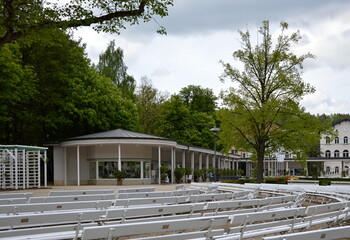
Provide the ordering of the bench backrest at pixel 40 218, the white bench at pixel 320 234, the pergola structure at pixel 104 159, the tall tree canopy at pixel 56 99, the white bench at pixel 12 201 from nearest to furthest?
1. the white bench at pixel 320 234
2. the bench backrest at pixel 40 218
3. the white bench at pixel 12 201
4. the pergola structure at pixel 104 159
5. the tall tree canopy at pixel 56 99

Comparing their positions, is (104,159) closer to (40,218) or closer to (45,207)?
(45,207)

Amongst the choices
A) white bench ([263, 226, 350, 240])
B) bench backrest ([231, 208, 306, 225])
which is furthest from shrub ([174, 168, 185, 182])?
white bench ([263, 226, 350, 240])

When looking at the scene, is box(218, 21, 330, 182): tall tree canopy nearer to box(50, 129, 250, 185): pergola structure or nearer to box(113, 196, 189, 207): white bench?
box(50, 129, 250, 185): pergola structure

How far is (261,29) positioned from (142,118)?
3227 centimetres

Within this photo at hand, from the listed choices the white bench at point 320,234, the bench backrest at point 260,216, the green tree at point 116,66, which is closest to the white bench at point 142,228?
the bench backrest at point 260,216

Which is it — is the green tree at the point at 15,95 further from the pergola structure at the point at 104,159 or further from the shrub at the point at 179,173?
the shrub at the point at 179,173

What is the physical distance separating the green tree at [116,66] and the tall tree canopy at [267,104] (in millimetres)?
31344

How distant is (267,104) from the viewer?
31359 mm

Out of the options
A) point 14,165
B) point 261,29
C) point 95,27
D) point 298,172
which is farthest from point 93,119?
point 298,172

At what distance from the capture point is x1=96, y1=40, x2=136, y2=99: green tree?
64.0 m

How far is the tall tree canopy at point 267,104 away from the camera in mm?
32250

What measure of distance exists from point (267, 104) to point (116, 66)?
3638 centimetres

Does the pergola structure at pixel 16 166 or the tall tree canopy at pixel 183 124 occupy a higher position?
the tall tree canopy at pixel 183 124

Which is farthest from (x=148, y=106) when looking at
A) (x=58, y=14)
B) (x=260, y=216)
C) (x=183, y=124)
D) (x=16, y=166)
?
(x=260, y=216)
